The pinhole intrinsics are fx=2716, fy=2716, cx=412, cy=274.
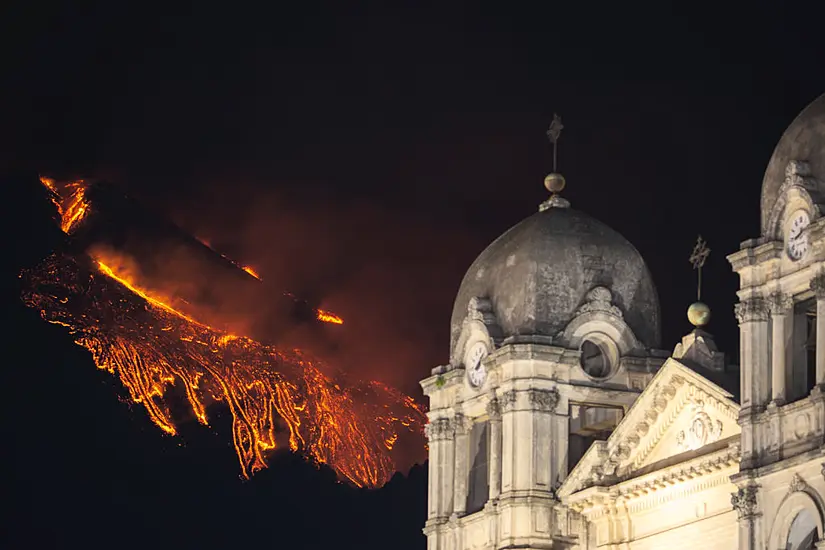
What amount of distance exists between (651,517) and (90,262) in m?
34.1

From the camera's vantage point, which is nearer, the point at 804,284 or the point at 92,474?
the point at 804,284

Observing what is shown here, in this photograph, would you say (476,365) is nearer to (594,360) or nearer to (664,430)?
(594,360)

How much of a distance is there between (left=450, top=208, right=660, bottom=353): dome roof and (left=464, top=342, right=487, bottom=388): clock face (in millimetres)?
733

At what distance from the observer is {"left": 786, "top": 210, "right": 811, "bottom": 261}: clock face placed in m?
49.3

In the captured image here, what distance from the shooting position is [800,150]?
50062mm

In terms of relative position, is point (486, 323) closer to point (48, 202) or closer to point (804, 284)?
point (804, 284)

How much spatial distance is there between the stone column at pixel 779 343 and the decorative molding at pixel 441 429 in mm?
13037

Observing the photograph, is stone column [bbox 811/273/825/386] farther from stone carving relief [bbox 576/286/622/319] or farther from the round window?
the round window

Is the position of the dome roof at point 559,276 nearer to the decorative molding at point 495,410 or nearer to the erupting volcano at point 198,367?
the decorative molding at point 495,410

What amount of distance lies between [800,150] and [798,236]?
168 centimetres

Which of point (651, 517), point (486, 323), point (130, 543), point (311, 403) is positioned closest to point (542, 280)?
point (486, 323)

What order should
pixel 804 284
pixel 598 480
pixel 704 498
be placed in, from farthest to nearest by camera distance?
pixel 598 480 → pixel 704 498 → pixel 804 284

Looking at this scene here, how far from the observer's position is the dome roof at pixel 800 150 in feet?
163

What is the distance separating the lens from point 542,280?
196ft
